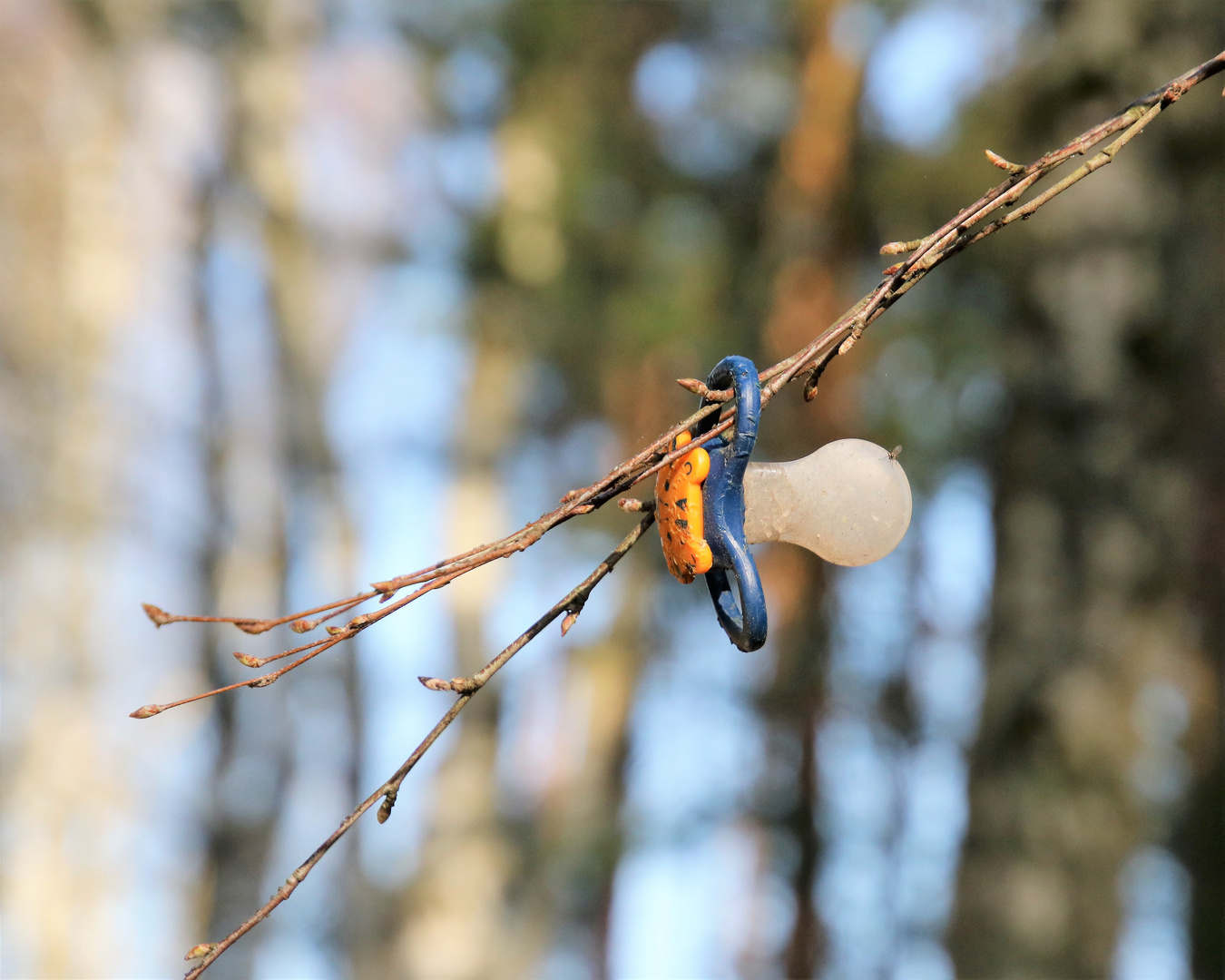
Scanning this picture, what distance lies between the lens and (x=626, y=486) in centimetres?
68

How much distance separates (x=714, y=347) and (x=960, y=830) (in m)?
1.67

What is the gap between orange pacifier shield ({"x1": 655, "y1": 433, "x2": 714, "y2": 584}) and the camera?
2.44 feet

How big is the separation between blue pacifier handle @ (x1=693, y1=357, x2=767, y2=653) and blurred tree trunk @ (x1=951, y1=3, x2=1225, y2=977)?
5.40 ft

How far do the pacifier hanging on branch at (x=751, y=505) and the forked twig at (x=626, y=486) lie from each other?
0.02 m

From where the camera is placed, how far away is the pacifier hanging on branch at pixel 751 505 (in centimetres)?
75

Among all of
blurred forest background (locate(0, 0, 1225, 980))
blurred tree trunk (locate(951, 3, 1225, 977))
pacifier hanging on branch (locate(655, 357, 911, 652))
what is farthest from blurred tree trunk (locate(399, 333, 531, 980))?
pacifier hanging on branch (locate(655, 357, 911, 652))

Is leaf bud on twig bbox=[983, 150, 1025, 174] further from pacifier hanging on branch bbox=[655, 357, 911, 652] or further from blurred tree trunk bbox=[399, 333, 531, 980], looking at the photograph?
blurred tree trunk bbox=[399, 333, 531, 980]

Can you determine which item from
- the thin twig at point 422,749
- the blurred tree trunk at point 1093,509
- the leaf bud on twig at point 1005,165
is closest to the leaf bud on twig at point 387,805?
the thin twig at point 422,749

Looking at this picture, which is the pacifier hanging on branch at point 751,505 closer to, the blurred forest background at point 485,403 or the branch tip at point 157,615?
the branch tip at point 157,615

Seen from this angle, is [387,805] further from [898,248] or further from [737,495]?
[898,248]

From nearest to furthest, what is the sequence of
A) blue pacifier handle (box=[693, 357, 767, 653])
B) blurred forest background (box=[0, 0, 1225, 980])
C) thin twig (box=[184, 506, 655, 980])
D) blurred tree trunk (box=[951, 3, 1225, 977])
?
thin twig (box=[184, 506, 655, 980]) → blue pacifier handle (box=[693, 357, 767, 653]) → blurred tree trunk (box=[951, 3, 1225, 977]) → blurred forest background (box=[0, 0, 1225, 980])

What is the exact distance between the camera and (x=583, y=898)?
11.9 feet

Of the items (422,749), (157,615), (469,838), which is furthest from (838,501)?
(469,838)

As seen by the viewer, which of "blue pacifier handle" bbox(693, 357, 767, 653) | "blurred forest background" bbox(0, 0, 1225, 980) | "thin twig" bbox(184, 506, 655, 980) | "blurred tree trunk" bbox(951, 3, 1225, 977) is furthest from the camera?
"blurred forest background" bbox(0, 0, 1225, 980)
